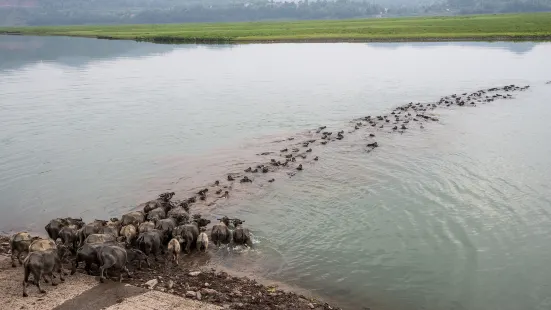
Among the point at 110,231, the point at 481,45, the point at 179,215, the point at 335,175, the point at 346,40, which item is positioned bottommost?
the point at 335,175

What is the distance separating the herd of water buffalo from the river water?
87 centimetres

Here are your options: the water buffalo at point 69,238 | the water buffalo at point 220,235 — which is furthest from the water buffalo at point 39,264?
the water buffalo at point 220,235

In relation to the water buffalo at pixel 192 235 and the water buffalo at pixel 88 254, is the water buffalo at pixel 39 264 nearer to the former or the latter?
the water buffalo at pixel 88 254

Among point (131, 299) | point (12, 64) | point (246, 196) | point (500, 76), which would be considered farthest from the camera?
point (12, 64)

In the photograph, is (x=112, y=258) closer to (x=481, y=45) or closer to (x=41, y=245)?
(x=41, y=245)

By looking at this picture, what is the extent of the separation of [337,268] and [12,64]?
7431 centimetres

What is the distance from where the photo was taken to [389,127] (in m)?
30.6

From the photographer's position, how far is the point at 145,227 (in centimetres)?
1504

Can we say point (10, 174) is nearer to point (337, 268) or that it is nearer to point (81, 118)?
point (81, 118)

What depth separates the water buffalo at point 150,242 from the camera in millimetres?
14133

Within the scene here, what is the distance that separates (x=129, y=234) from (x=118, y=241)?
2.07 ft

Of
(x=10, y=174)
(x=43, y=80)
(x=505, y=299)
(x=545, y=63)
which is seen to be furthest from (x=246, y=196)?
(x=545, y=63)

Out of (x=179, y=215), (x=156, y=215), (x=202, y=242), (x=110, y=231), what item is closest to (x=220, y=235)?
(x=202, y=242)

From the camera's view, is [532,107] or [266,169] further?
[532,107]
